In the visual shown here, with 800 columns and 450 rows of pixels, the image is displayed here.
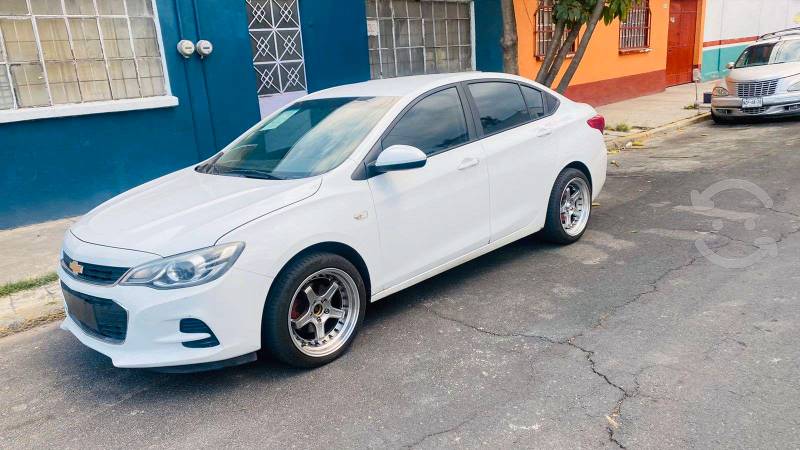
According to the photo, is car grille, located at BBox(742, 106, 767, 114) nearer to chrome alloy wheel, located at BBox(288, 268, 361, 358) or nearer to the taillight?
the taillight

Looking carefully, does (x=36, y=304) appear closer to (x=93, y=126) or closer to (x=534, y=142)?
(x=93, y=126)

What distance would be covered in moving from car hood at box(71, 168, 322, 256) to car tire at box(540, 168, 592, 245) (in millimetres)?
2438

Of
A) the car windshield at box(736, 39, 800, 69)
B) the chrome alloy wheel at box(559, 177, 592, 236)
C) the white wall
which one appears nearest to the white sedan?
the chrome alloy wheel at box(559, 177, 592, 236)

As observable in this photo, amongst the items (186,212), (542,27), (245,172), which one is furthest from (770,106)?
(186,212)

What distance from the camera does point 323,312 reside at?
3.73m

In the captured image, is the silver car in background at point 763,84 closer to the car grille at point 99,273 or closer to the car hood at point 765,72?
the car hood at point 765,72

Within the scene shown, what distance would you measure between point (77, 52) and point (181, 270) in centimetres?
530

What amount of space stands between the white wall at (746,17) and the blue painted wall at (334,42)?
14532 millimetres

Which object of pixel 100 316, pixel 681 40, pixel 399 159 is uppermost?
pixel 681 40

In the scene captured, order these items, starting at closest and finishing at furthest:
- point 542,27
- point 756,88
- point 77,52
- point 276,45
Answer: point 77,52, point 276,45, point 756,88, point 542,27

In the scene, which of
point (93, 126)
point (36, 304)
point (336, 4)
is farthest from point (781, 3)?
point (36, 304)

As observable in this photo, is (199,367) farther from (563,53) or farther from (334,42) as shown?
(563,53)

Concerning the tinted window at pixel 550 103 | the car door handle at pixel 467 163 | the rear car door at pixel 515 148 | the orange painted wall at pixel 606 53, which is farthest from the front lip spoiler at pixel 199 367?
the orange painted wall at pixel 606 53

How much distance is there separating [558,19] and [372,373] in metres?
7.14
